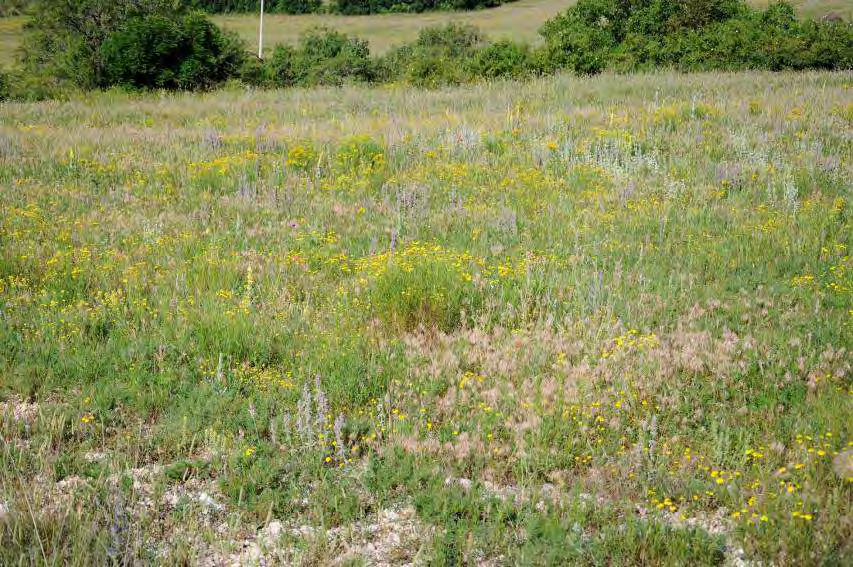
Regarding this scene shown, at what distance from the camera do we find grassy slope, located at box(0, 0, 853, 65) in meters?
55.8

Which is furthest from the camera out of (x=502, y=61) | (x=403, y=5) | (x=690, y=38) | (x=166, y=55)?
(x=403, y=5)

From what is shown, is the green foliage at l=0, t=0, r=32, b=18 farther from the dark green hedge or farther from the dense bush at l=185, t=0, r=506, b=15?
the dark green hedge

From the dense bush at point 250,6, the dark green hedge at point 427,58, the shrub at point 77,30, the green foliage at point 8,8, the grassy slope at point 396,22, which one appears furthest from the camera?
the dense bush at point 250,6

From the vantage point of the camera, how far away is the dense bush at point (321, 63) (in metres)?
32.0

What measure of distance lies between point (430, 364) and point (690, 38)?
88.0ft

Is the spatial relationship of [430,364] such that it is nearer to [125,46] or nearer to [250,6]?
[125,46]

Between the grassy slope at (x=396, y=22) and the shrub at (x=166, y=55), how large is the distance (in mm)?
25784

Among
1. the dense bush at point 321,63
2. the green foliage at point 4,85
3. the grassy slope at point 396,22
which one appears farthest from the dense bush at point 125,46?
the grassy slope at point 396,22

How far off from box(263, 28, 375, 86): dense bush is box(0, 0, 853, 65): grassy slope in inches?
753

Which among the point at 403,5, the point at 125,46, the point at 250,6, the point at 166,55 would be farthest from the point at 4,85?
the point at 403,5

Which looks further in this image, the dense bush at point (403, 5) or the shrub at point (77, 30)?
the dense bush at point (403, 5)

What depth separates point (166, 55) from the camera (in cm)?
→ 2709

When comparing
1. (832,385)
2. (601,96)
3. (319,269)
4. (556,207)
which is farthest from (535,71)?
(832,385)

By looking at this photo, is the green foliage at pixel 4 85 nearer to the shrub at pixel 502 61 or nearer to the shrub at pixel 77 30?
the shrub at pixel 77 30
